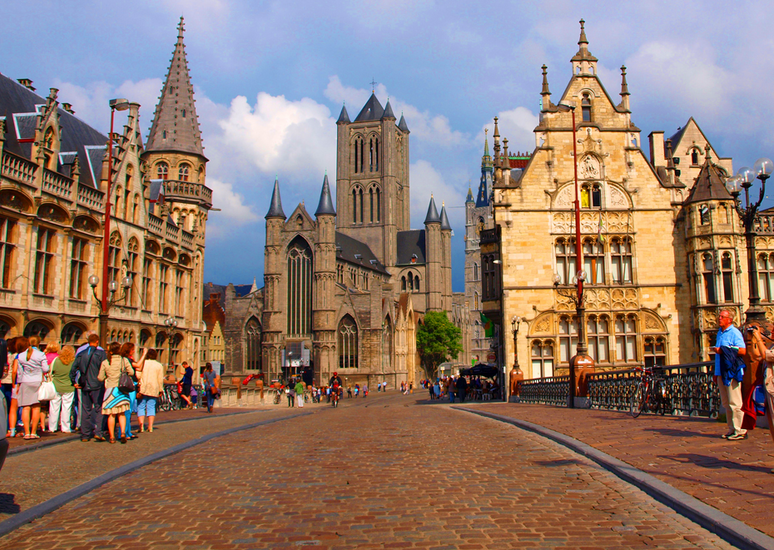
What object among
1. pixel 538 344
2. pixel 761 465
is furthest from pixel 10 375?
pixel 538 344

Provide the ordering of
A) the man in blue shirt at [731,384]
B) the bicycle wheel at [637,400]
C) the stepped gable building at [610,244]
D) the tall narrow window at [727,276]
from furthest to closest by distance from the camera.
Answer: the stepped gable building at [610,244], the tall narrow window at [727,276], the bicycle wheel at [637,400], the man in blue shirt at [731,384]

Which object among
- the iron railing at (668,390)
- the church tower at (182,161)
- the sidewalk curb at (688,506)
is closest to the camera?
the sidewalk curb at (688,506)

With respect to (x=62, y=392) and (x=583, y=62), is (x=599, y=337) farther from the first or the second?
(x=62, y=392)

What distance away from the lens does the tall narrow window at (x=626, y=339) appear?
2989 centimetres

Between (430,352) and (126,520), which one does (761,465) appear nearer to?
(126,520)

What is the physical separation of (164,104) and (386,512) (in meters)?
44.7

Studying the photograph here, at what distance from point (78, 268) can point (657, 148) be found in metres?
29.5

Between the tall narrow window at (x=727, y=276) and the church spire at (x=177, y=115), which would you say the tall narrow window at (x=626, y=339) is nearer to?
the tall narrow window at (x=727, y=276)

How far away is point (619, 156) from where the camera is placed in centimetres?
3086

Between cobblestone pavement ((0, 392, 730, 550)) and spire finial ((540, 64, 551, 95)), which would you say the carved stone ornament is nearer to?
spire finial ((540, 64, 551, 95))

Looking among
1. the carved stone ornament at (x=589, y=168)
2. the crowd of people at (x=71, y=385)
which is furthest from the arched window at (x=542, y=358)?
the crowd of people at (x=71, y=385)

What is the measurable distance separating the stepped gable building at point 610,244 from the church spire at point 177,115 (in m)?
23.7

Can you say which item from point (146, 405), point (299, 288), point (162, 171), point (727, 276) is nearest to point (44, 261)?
point (146, 405)

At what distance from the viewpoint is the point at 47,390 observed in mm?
12336
